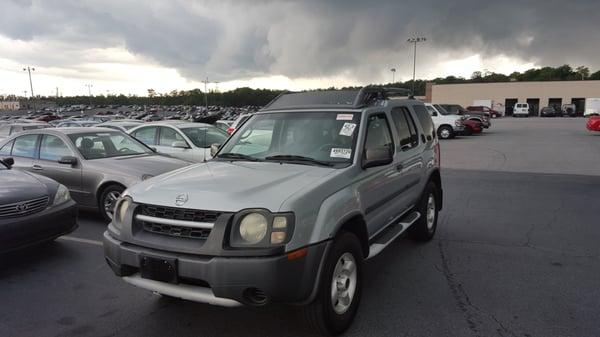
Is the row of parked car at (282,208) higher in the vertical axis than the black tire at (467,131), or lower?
higher

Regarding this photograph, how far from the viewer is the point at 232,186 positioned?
128 inches

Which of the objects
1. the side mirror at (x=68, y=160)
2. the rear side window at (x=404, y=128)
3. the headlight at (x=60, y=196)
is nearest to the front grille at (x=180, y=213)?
the rear side window at (x=404, y=128)

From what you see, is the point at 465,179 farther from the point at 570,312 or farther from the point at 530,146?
the point at 530,146

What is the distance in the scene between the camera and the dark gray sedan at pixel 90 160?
6.71 meters

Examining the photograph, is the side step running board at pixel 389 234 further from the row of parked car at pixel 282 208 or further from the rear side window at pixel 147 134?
the rear side window at pixel 147 134

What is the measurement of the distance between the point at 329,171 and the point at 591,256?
11.9 feet

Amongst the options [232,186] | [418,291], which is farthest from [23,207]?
[418,291]

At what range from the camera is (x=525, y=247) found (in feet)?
18.0

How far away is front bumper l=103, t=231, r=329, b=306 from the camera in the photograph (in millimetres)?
2842

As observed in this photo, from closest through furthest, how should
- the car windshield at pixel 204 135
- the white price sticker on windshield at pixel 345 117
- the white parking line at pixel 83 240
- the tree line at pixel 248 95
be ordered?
the white price sticker on windshield at pixel 345 117, the white parking line at pixel 83 240, the car windshield at pixel 204 135, the tree line at pixel 248 95

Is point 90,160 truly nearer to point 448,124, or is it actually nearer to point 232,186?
point 232,186

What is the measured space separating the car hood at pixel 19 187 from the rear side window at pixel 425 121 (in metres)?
4.76

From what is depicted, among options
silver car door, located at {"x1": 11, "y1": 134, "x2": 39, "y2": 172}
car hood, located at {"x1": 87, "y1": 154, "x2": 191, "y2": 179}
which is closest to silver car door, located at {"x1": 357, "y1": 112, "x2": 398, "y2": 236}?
car hood, located at {"x1": 87, "y1": 154, "x2": 191, "y2": 179}

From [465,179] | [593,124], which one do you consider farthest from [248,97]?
[465,179]
